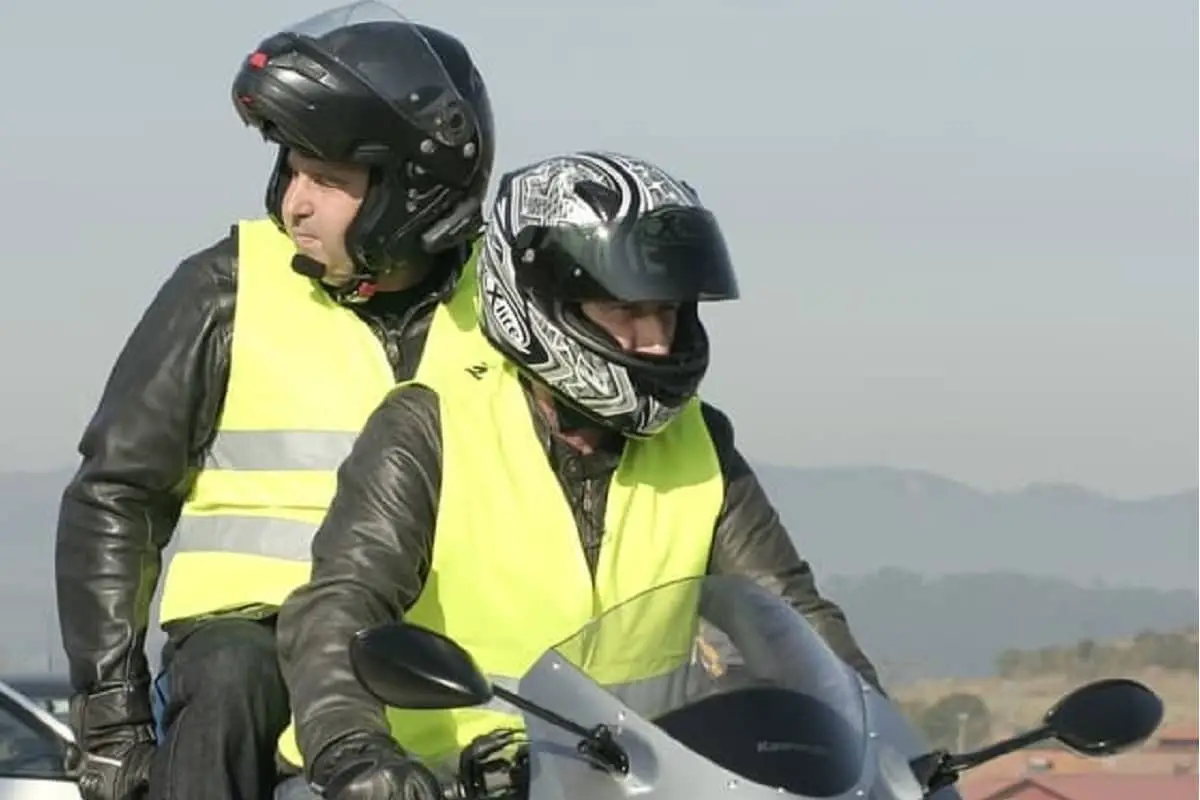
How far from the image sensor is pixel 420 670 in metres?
4.55

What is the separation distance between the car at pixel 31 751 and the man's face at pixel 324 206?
620 cm

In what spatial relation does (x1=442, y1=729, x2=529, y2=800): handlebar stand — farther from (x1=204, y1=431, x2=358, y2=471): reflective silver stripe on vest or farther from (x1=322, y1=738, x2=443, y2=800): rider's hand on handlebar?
(x1=204, y1=431, x2=358, y2=471): reflective silver stripe on vest

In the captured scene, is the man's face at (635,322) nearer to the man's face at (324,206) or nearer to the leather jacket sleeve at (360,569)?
the leather jacket sleeve at (360,569)

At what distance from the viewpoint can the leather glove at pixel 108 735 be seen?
6.56 meters

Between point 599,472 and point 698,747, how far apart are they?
3.73 ft

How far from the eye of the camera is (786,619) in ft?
16.3

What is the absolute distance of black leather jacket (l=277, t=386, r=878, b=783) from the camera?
5070 millimetres

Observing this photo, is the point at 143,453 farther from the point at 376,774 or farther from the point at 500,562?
the point at 376,774

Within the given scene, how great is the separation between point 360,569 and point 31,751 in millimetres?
7794

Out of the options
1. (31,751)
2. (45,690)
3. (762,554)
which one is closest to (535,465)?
(762,554)

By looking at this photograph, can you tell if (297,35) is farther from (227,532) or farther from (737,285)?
(737,285)

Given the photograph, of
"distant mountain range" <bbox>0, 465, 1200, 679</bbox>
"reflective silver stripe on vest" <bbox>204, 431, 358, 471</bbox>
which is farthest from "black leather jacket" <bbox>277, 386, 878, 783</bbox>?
"distant mountain range" <bbox>0, 465, 1200, 679</bbox>

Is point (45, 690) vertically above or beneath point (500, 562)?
beneath

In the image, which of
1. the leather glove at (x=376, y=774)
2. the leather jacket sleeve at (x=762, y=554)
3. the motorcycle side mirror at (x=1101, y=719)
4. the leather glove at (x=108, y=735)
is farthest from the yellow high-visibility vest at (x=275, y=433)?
the motorcycle side mirror at (x=1101, y=719)
